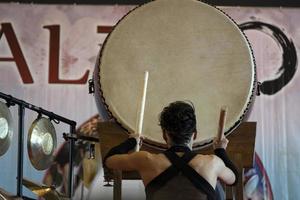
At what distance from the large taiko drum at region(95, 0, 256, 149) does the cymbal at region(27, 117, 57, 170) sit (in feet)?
4.73

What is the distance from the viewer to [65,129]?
4.35 m

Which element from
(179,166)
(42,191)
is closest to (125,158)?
(179,166)

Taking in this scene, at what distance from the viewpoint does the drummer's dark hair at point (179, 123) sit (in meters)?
1.73

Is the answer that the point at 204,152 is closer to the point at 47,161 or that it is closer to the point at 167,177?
the point at 167,177

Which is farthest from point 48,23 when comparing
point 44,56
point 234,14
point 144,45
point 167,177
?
point 167,177

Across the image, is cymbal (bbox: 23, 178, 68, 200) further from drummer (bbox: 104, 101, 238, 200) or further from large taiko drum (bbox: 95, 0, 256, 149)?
drummer (bbox: 104, 101, 238, 200)

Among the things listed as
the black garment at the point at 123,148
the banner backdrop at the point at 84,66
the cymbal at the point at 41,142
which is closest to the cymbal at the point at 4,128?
the cymbal at the point at 41,142

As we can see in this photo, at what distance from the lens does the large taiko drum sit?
2271mm

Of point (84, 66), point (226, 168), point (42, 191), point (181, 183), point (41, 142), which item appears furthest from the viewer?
point (84, 66)

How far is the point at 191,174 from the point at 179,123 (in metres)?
0.15

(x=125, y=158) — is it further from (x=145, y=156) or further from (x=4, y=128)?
(x=4, y=128)

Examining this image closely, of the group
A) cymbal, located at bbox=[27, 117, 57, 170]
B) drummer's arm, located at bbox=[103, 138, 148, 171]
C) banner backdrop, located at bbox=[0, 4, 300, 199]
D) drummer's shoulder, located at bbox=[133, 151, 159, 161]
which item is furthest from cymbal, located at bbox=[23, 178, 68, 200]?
drummer's shoulder, located at bbox=[133, 151, 159, 161]

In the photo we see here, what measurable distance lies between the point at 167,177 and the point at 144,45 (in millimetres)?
830

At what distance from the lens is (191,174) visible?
5.49 ft
